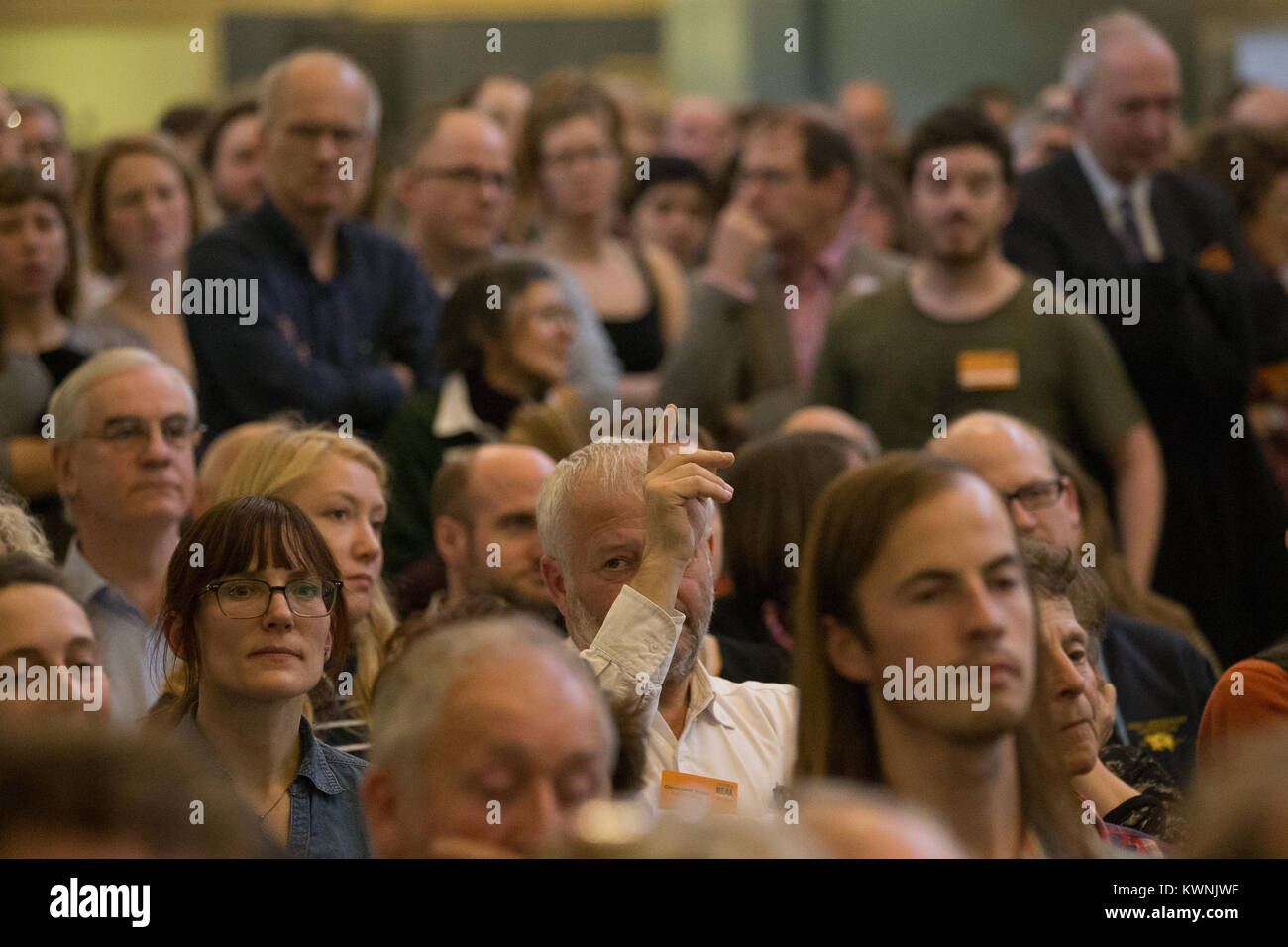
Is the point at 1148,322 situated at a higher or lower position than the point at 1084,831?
higher

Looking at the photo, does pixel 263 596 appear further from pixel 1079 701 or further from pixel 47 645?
pixel 1079 701

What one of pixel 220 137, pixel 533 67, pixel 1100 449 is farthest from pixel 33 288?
pixel 533 67

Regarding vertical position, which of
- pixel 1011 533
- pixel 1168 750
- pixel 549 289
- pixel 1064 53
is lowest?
pixel 1168 750

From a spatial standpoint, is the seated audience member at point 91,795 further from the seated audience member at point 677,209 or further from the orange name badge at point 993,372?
the seated audience member at point 677,209

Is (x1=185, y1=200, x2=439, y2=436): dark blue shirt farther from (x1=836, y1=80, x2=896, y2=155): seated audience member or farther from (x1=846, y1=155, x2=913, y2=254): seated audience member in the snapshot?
(x1=836, y1=80, x2=896, y2=155): seated audience member

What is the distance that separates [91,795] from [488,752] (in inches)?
19.5

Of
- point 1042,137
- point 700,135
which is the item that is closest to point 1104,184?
point 1042,137

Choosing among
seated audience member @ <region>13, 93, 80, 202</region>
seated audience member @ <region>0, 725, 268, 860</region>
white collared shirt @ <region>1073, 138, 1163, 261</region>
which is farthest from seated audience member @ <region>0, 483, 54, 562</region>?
white collared shirt @ <region>1073, 138, 1163, 261</region>

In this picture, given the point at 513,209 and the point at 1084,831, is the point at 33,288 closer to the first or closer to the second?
the point at 513,209

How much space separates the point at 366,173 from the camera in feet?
18.2

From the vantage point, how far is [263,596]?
103 inches

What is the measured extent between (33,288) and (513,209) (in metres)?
2.03

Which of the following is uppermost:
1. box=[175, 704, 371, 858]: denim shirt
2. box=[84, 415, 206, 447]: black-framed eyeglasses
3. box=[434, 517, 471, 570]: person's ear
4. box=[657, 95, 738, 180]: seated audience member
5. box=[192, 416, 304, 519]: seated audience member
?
box=[657, 95, 738, 180]: seated audience member

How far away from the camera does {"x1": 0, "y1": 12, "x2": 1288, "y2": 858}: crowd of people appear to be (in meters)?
1.87
